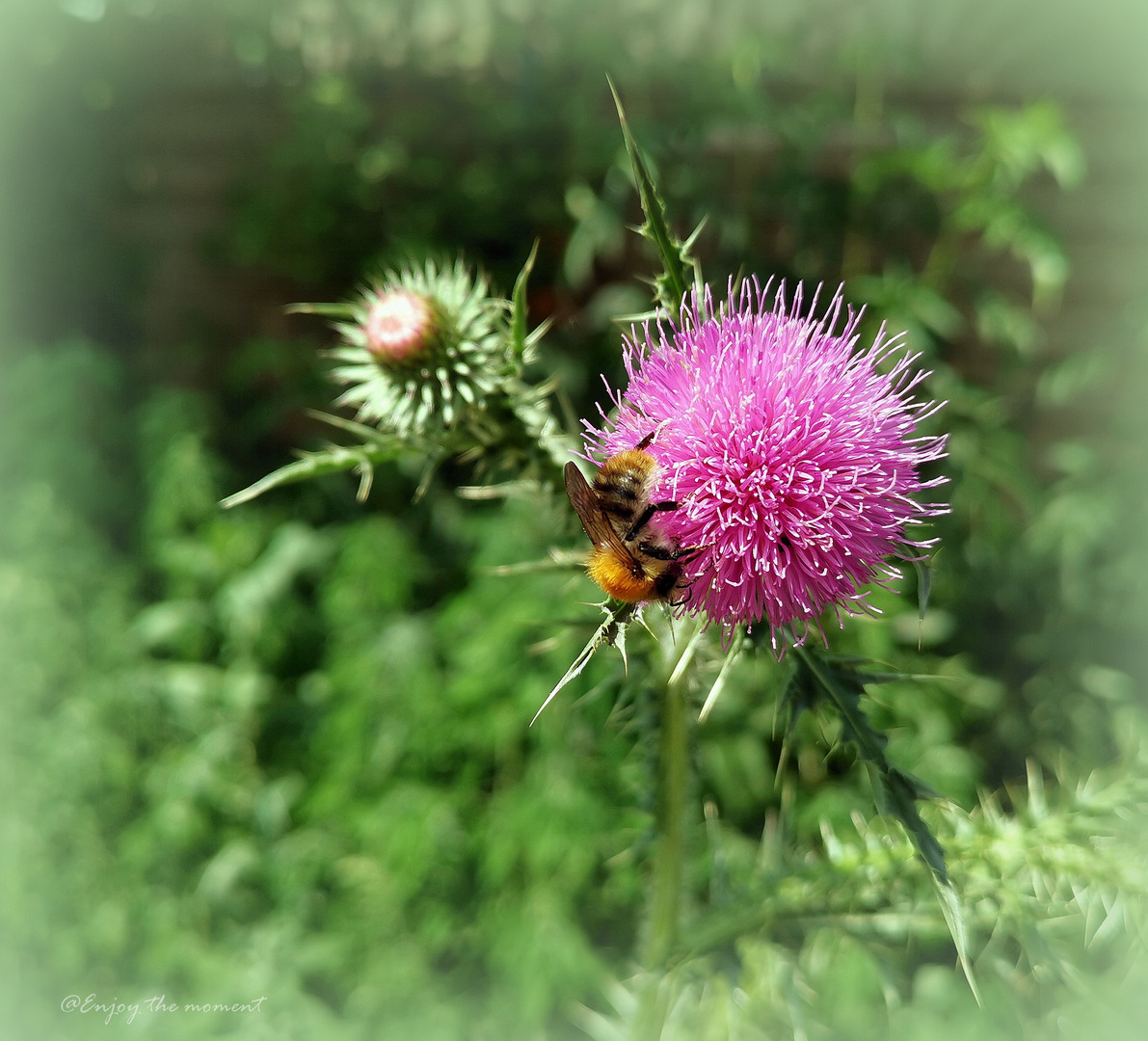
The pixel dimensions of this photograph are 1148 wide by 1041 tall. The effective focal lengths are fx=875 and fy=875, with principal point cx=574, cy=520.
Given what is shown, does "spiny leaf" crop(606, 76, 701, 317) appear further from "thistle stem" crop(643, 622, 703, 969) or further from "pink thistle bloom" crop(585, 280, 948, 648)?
"thistle stem" crop(643, 622, 703, 969)

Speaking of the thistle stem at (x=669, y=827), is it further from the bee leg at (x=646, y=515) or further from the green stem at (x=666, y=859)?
the bee leg at (x=646, y=515)

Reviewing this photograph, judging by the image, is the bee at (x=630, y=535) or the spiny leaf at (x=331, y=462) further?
the spiny leaf at (x=331, y=462)

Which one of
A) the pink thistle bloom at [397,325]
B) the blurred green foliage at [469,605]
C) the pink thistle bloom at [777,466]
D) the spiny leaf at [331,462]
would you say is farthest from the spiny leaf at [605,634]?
the blurred green foliage at [469,605]

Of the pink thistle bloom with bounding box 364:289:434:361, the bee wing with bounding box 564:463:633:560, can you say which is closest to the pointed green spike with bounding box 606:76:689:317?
the bee wing with bounding box 564:463:633:560

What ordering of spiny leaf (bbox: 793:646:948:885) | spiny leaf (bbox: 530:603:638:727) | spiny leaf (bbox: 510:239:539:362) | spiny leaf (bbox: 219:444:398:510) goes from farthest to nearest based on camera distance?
spiny leaf (bbox: 510:239:539:362)
spiny leaf (bbox: 219:444:398:510)
spiny leaf (bbox: 793:646:948:885)
spiny leaf (bbox: 530:603:638:727)

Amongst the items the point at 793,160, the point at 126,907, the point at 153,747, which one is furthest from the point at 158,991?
the point at 793,160

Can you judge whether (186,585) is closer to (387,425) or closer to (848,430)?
(387,425)

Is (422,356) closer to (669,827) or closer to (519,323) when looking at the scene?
(519,323)
